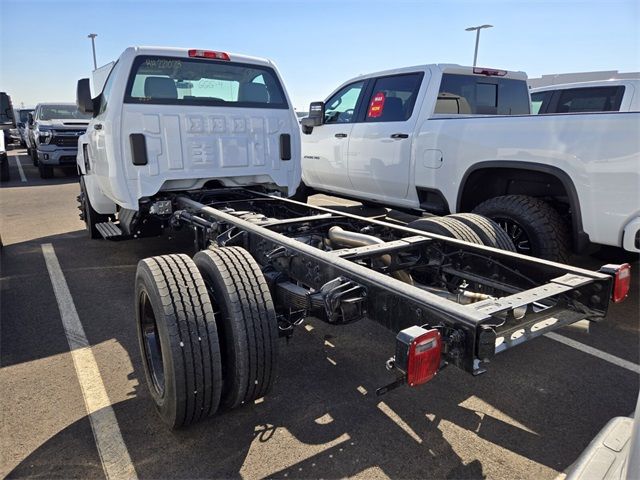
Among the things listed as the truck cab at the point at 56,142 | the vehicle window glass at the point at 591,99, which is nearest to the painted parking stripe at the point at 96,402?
the vehicle window glass at the point at 591,99

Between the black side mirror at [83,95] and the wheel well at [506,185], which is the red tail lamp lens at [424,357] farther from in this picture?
the black side mirror at [83,95]

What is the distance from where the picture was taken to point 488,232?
3.73 m

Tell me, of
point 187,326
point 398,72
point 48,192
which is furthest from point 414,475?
point 48,192

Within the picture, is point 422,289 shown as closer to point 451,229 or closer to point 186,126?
point 451,229

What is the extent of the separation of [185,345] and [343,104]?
5296 millimetres

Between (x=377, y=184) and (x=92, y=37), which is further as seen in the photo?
(x=92, y=37)

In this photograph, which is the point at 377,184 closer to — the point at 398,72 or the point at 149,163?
the point at 398,72

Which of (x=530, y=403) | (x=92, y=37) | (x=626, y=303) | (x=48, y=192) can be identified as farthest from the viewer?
(x=92, y=37)

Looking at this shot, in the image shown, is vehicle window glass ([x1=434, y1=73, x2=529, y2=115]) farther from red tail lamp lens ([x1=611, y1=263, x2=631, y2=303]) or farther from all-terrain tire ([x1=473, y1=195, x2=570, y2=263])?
red tail lamp lens ([x1=611, y1=263, x2=631, y2=303])

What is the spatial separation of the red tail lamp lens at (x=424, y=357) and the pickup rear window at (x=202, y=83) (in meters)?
3.84

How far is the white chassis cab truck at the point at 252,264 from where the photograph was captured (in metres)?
2.21

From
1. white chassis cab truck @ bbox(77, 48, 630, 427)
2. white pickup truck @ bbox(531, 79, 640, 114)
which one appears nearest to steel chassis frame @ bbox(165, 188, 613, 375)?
white chassis cab truck @ bbox(77, 48, 630, 427)

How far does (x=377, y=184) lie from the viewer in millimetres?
6184

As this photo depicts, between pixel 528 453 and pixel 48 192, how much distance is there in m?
12.4
